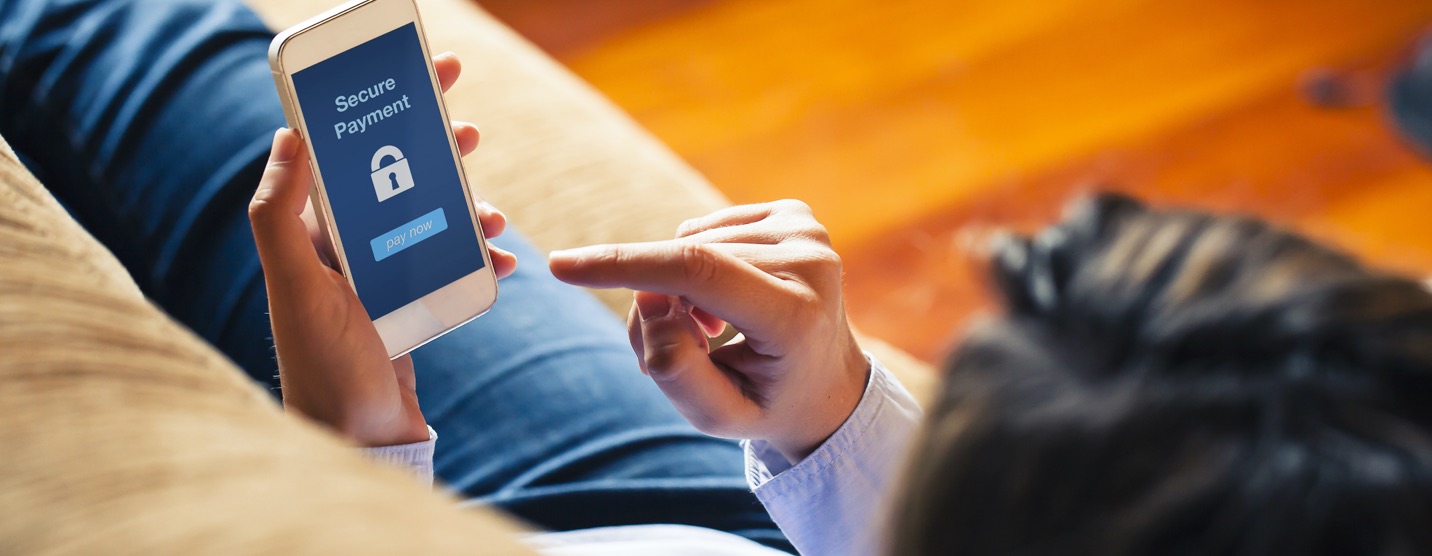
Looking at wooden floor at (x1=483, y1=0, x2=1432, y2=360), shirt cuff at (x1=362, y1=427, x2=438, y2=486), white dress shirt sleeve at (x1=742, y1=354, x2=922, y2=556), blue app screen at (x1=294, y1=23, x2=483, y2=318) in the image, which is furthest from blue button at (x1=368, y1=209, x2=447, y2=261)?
wooden floor at (x1=483, y1=0, x2=1432, y2=360)

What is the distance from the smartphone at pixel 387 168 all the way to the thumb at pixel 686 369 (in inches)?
5.3

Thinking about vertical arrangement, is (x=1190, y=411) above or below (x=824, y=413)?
above

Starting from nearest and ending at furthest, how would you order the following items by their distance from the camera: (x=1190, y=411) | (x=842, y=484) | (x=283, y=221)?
(x=1190, y=411)
(x=283, y=221)
(x=842, y=484)

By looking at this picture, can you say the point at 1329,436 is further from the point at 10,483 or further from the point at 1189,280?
the point at 10,483

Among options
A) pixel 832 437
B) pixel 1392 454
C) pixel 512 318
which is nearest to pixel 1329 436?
pixel 1392 454

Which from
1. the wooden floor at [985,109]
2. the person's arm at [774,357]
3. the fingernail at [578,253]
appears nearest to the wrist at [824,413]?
the person's arm at [774,357]

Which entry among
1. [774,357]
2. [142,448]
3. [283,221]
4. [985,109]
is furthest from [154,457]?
[985,109]

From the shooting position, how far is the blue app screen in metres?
0.59

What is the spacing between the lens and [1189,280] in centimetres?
29

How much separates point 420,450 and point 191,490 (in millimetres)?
333

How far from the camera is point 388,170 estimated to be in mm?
623

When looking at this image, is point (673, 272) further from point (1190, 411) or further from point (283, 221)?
point (1190, 411)

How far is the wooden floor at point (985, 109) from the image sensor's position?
1601mm

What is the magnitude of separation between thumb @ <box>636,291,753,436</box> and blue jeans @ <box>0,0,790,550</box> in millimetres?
129
